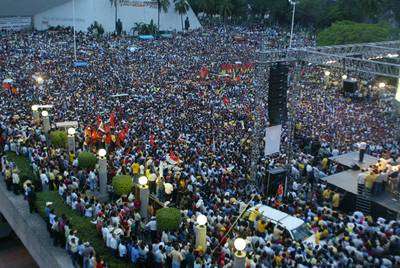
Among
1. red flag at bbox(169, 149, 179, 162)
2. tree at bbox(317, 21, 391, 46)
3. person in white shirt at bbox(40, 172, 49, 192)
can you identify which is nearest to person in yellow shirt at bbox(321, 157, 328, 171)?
red flag at bbox(169, 149, 179, 162)

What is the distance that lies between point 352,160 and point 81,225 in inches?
456

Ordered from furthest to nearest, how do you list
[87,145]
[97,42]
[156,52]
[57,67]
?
[97,42]
[156,52]
[57,67]
[87,145]

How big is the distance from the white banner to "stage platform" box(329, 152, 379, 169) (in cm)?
306

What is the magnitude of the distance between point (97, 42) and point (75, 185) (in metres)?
32.2

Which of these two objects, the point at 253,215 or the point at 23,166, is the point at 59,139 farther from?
the point at 253,215

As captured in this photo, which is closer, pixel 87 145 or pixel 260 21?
pixel 87 145

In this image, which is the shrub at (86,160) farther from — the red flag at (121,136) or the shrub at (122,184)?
the red flag at (121,136)

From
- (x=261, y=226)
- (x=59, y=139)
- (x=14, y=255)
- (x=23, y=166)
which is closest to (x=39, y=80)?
(x=59, y=139)

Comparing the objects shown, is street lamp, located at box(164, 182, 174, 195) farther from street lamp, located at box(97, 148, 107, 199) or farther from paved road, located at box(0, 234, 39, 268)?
paved road, located at box(0, 234, 39, 268)

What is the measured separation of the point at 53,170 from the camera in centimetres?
1511

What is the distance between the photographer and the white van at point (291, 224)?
1220cm

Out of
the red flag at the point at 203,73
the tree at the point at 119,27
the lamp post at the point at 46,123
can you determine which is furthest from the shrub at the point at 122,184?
the tree at the point at 119,27

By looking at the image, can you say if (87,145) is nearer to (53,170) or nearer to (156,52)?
(53,170)

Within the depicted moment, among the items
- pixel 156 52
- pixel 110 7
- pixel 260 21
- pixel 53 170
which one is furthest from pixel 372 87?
pixel 260 21
